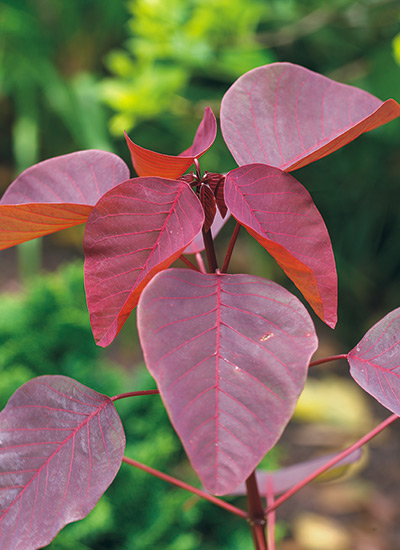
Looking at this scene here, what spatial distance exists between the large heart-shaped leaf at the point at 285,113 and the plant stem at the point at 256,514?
233 millimetres

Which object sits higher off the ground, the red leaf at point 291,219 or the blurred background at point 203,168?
the red leaf at point 291,219

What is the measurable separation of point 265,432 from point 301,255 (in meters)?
0.10

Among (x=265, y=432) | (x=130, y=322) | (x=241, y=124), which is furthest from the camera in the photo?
(x=130, y=322)

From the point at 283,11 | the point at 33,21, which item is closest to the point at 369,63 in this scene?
the point at 283,11

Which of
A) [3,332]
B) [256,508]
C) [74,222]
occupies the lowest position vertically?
[3,332]

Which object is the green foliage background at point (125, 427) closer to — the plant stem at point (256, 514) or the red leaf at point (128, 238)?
the plant stem at point (256, 514)

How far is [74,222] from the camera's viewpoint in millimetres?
330

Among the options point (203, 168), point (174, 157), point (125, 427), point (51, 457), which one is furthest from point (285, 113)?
point (203, 168)

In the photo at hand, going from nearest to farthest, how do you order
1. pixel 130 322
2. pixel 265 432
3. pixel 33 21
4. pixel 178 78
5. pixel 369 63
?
pixel 265 432
pixel 178 78
pixel 369 63
pixel 130 322
pixel 33 21

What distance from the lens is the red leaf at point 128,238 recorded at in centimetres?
28

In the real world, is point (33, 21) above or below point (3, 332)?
above

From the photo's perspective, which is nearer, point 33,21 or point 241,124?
point 241,124

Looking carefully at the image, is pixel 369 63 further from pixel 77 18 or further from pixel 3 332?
pixel 77 18

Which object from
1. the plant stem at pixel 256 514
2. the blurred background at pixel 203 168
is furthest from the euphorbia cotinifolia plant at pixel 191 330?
the blurred background at pixel 203 168
